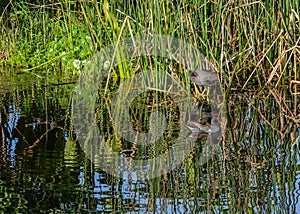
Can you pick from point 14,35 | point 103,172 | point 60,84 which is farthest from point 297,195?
point 14,35

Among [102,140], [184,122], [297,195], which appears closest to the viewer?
[297,195]

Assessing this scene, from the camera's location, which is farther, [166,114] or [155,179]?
[166,114]

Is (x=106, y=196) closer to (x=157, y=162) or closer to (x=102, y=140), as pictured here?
(x=157, y=162)

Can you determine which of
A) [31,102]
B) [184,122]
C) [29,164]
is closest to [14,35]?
[31,102]

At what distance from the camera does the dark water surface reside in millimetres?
2584

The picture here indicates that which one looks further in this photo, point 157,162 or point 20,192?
point 157,162

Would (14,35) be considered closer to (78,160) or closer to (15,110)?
(15,110)

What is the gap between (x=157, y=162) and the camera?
10.3ft

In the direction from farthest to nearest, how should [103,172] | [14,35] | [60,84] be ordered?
[14,35] → [60,84] → [103,172]

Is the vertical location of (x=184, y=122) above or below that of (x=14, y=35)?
below

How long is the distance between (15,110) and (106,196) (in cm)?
175

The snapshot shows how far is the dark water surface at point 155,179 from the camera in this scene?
258cm

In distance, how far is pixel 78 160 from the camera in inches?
124

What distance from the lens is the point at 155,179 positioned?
114 inches
